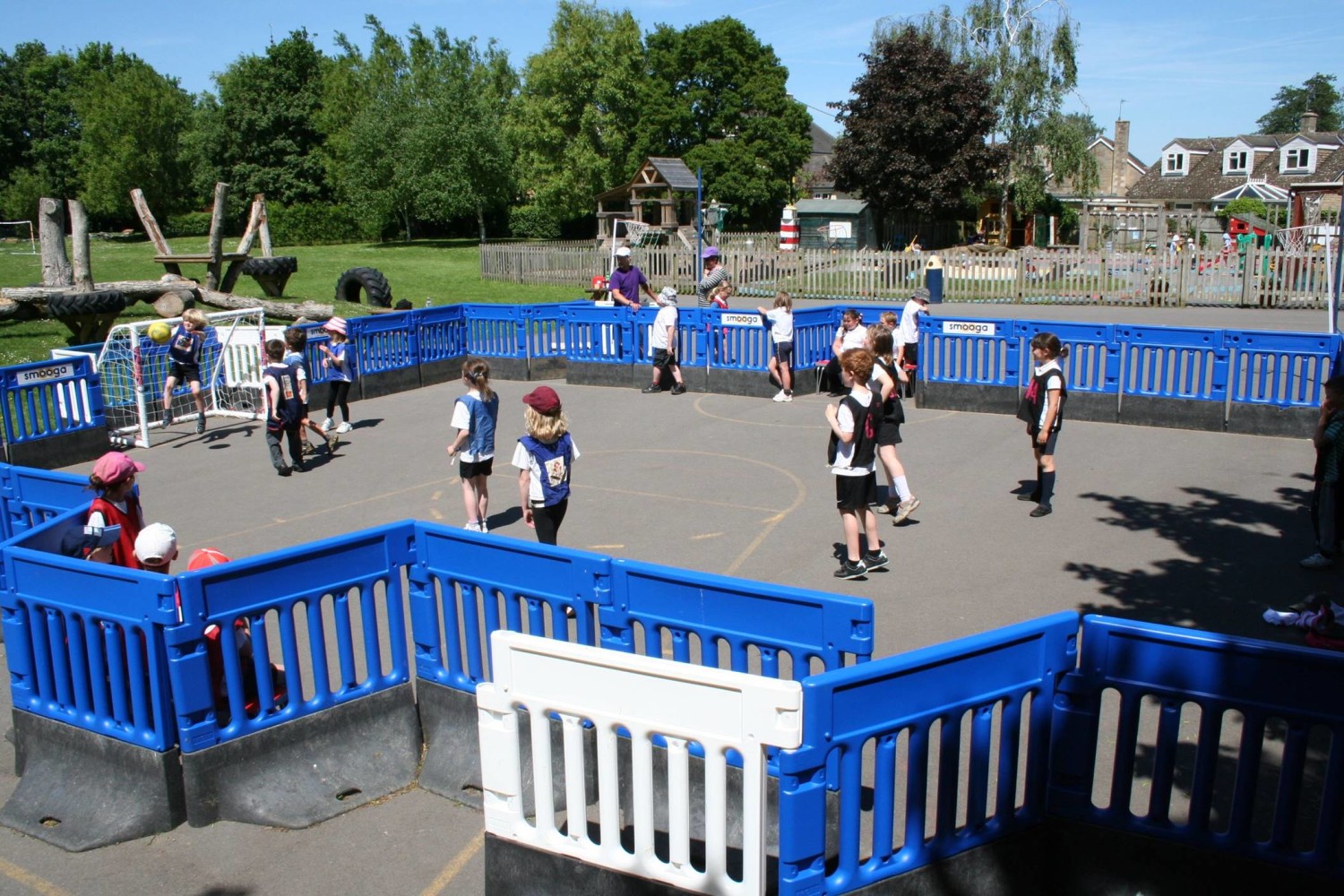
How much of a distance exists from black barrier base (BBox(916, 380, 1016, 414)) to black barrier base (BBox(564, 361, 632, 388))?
14.9ft

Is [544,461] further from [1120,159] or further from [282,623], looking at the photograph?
[1120,159]

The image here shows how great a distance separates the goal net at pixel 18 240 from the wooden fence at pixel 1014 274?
86.1ft

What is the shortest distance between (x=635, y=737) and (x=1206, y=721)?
227 centimetres

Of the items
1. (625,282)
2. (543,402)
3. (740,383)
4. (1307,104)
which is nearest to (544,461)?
(543,402)

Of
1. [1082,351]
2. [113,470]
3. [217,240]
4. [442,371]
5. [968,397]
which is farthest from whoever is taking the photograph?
[217,240]

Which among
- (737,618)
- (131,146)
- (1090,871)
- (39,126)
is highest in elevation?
(39,126)

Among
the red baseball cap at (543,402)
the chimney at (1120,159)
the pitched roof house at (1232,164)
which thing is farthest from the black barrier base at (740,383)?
the chimney at (1120,159)

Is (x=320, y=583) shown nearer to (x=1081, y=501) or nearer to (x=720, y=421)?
(x=1081, y=501)

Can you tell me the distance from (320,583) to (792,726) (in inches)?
123

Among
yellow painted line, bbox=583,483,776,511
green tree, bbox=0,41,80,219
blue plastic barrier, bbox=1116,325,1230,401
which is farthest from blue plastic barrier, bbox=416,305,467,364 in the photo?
green tree, bbox=0,41,80,219

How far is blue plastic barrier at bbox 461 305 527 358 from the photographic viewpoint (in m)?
19.3

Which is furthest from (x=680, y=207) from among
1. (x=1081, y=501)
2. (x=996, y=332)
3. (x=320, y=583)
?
(x=320, y=583)

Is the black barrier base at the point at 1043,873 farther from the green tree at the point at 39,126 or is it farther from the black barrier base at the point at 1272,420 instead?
the green tree at the point at 39,126

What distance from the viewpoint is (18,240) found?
188ft
